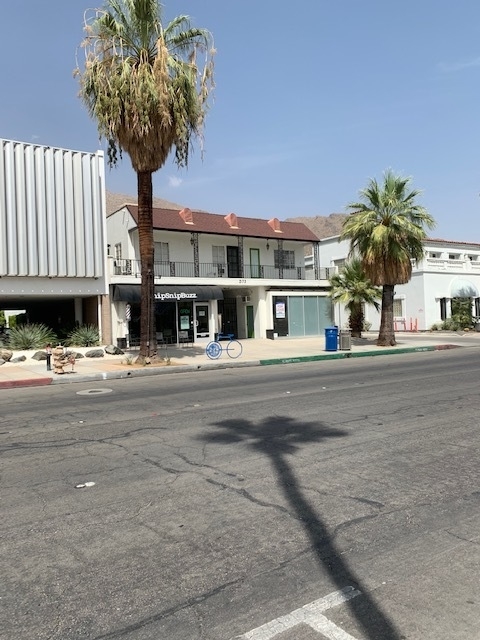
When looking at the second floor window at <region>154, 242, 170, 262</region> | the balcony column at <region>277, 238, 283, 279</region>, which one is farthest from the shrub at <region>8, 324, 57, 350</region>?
the balcony column at <region>277, 238, 283, 279</region>

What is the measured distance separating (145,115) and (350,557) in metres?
15.1

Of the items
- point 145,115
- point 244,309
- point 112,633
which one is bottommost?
point 112,633

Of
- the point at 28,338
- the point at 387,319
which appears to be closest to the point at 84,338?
A: the point at 28,338

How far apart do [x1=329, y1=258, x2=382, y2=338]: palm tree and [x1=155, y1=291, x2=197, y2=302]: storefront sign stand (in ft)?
24.9

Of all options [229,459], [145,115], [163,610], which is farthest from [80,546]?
[145,115]

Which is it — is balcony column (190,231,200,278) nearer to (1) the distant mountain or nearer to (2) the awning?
(2) the awning

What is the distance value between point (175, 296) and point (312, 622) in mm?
24994

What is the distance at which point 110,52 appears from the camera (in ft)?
54.7

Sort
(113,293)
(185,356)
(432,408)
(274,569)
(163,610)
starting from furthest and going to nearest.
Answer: (113,293) < (185,356) < (432,408) < (274,569) < (163,610)

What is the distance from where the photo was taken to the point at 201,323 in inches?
1168

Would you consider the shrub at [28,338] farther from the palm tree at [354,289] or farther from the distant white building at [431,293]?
the distant white building at [431,293]

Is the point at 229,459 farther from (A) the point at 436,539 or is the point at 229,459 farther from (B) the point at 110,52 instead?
(B) the point at 110,52

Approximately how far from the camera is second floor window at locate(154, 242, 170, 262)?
3010 cm

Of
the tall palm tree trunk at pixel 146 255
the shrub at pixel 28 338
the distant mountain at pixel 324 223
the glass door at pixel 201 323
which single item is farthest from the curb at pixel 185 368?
the distant mountain at pixel 324 223
